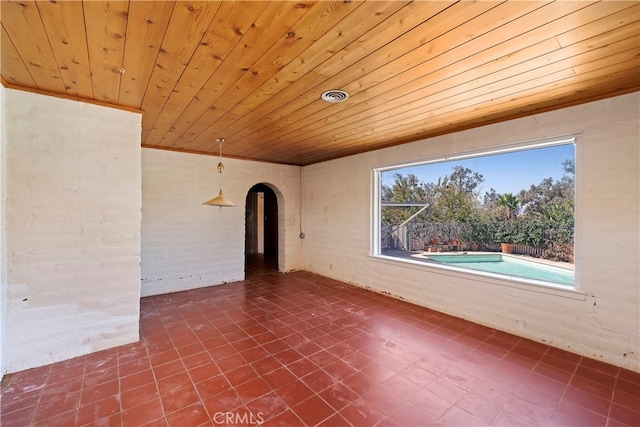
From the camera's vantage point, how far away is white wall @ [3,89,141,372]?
7.52 ft

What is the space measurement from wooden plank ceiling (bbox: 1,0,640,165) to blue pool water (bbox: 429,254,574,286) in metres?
1.79

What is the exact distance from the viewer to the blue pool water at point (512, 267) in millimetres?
2898

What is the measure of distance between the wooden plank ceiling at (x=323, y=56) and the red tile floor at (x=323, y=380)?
2.44 meters

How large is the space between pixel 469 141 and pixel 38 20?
13.0ft

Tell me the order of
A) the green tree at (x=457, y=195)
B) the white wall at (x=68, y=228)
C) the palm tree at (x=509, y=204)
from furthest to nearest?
the green tree at (x=457, y=195) < the palm tree at (x=509, y=204) < the white wall at (x=68, y=228)

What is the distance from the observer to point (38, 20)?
146 centimetres

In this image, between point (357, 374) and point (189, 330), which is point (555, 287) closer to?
point (357, 374)

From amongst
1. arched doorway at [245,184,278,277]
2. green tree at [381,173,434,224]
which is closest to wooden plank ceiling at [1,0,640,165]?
green tree at [381,173,434,224]

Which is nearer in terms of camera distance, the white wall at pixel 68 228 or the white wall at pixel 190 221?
the white wall at pixel 68 228

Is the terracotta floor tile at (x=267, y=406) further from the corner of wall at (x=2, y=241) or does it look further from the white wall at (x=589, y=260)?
the white wall at (x=589, y=260)

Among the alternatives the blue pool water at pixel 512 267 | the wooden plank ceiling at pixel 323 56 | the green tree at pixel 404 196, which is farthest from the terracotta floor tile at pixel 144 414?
the green tree at pixel 404 196

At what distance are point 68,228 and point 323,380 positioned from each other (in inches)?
107

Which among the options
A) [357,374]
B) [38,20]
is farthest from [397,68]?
[357,374]

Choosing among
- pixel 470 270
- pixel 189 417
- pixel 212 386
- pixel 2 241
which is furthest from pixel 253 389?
pixel 470 270
